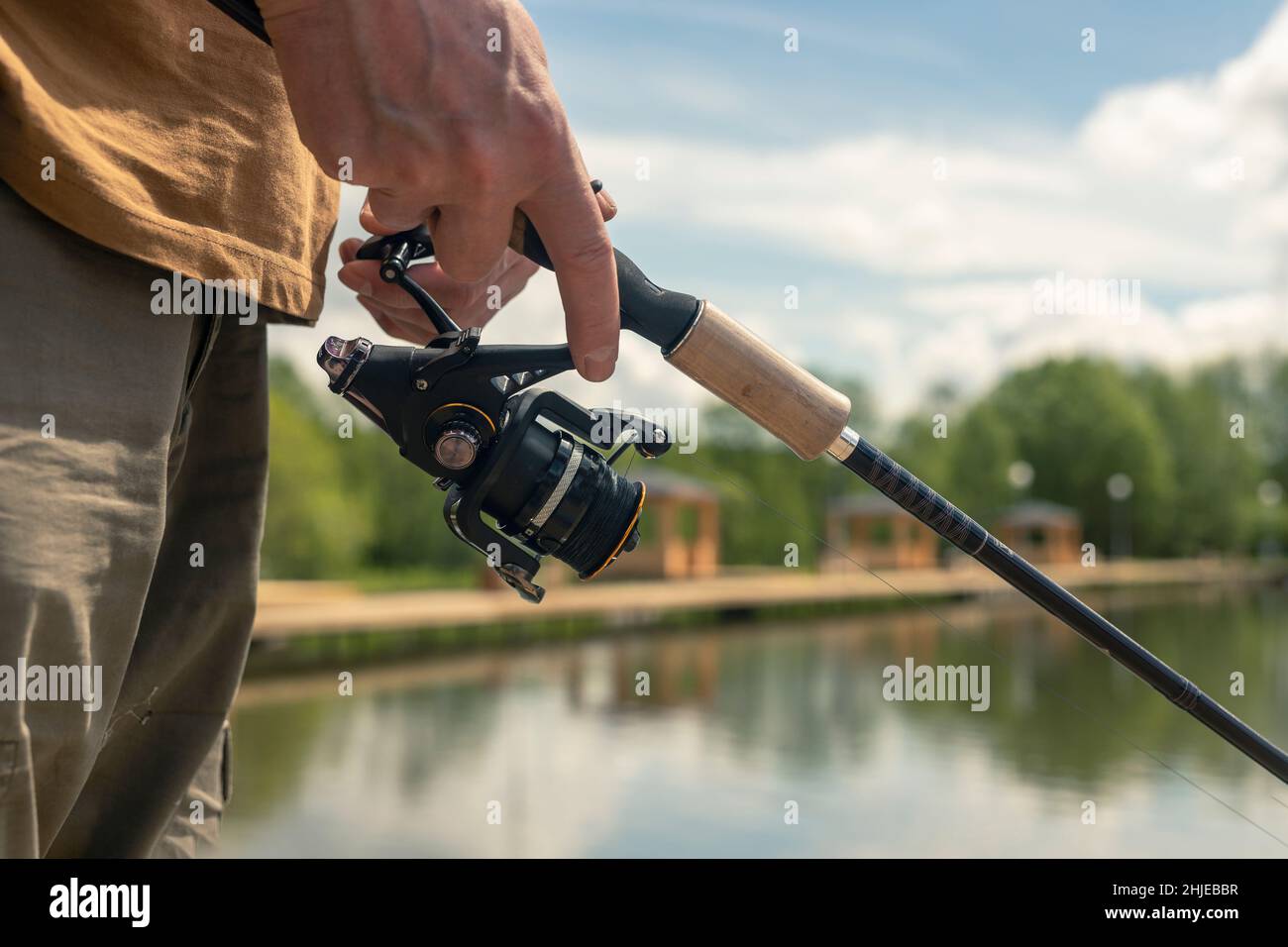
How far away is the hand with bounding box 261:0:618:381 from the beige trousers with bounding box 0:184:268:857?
24 centimetres

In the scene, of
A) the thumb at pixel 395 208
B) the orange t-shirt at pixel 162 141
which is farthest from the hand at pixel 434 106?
the orange t-shirt at pixel 162 141

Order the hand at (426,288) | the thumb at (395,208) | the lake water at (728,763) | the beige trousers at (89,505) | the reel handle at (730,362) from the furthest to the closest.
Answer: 1. the lake water at (728,763)
2. the hand at (426,288)
3. the reel handle at (730,362)
4. the thumb at (395,208)
5. the beige trousers at (89,505)

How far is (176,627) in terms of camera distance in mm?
1358

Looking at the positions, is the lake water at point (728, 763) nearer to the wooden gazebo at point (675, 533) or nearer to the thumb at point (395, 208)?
the thumb at point (395, 208)

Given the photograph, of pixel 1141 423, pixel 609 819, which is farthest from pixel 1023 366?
pixel 609 819

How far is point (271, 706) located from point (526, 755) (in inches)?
118

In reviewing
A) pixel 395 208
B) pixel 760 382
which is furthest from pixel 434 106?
pixel 760 382

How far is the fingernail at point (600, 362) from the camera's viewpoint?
121cm

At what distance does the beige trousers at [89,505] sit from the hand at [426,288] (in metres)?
0.22

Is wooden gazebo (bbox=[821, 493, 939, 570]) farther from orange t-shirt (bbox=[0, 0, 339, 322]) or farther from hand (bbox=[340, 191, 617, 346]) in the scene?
orange t-shirt (bbox=[0, 0, 339, 322])

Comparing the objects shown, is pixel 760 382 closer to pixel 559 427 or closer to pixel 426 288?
pixel 559 427
